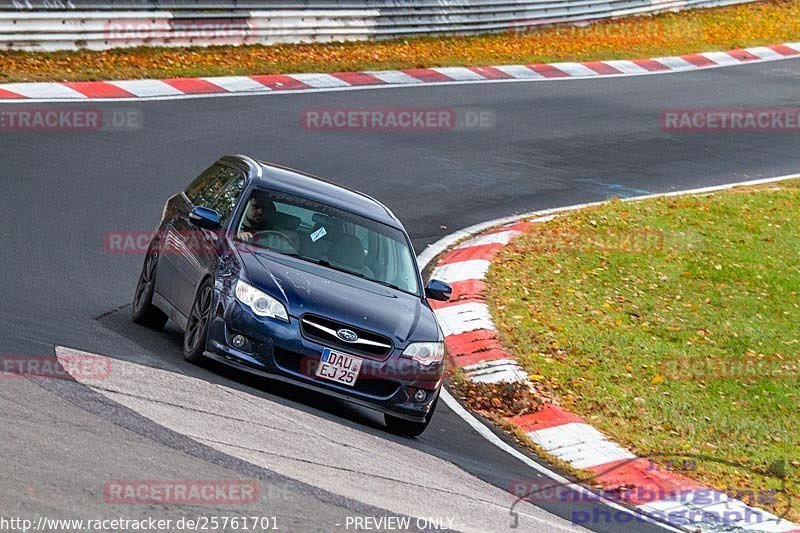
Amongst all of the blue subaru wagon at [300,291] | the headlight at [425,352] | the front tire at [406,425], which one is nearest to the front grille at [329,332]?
the blue subaru wagon at [300,291]

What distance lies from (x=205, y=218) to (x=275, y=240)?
558 mm

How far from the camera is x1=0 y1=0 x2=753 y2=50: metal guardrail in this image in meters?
19.5

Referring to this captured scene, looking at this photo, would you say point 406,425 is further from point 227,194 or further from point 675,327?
point 675,327

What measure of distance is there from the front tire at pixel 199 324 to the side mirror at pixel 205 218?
58 centimetres

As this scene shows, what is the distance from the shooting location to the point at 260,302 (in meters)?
8.80

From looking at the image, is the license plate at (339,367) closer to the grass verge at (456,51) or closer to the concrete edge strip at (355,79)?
the concrete edge strip at (355,79)

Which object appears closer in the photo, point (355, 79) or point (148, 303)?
point (148, 303)

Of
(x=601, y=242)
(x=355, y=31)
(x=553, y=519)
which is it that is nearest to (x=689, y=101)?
(x=355, y=31)

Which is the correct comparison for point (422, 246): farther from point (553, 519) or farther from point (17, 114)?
point (553, 519)

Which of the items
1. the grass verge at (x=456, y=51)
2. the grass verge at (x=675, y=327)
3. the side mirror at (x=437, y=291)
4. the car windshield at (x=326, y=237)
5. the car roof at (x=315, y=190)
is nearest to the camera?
the car windshield at (x=326, y=237)

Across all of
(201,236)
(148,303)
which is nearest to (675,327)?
(201,236)

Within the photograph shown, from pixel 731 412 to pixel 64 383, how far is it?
5.67 metres

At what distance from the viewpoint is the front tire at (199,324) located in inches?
355

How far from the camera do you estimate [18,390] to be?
7582mm
